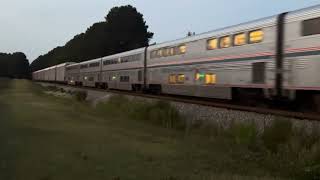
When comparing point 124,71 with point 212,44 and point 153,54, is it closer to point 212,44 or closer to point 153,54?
point 153,54

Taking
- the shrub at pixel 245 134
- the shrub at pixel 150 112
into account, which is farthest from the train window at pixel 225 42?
the shrub at pixel 245 134

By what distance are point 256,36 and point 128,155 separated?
10206mm

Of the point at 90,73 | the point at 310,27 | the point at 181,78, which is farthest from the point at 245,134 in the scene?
the point at 90,73

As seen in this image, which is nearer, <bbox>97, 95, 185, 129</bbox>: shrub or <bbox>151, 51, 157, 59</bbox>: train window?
<bbox>97, 95, 185, 129</bbox>: shrub

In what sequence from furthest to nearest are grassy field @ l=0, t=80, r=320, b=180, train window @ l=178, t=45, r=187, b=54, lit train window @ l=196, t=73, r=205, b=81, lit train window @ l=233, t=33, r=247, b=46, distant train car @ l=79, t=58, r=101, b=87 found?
distant train car @ l=79, t=58, r=101, b=87
train window @ l=178, t=45, r=187, b=54
lit train window @ l=196, t=73, r=205, b=81
lit train window @ l=233, t=33, r=247, b=46
grassy field @ l=0, t=80, r=320, b=180

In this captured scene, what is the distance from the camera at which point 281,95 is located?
17938mm

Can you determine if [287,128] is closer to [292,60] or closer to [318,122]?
[318,122]

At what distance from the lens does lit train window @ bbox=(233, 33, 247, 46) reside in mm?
20328

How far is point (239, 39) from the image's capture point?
20.7 m

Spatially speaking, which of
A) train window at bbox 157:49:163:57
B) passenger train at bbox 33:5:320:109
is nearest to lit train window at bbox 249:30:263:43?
→ passenger train at bbox 33:5:320:109

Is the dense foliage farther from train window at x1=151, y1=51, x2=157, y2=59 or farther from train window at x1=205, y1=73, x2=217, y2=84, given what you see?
train window at x1=205, y1=73, x2=217, y2=84

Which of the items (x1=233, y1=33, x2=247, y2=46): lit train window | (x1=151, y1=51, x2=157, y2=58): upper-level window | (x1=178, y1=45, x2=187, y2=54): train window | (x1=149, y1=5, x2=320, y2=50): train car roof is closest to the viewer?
(x1=149, y1=5, x2=320, y2=50): train car roof

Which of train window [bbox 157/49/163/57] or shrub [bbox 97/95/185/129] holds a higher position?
train window [bbox 157/49/163/57]

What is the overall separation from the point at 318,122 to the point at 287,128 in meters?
1.51
